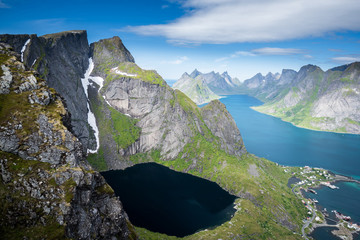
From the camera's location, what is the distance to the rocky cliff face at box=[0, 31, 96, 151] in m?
139

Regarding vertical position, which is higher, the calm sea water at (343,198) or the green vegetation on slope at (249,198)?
the green vegetation on slope at (249,198)

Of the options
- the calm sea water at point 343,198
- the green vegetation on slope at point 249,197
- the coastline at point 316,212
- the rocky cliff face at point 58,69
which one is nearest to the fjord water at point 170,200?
the green vegetation on slope at point 249,197

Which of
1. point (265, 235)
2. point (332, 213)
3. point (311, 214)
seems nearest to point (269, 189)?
point (311, 214)

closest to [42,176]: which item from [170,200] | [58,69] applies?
[170,200]

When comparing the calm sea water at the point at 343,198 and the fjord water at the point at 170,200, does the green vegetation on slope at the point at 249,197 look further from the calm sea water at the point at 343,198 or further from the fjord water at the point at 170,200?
the calm sea water at the point at 343,198

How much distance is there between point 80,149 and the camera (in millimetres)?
56156

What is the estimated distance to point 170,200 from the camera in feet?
457

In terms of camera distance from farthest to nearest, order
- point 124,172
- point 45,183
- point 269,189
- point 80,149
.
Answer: point 124,172
point 269,189
point 80,149
point 45,183

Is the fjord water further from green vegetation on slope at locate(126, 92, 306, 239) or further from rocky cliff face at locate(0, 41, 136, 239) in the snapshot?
rocky cliff face at locate(0, 41, 136, 239)

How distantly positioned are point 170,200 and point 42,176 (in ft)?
346

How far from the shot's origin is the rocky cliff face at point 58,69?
13938 cm

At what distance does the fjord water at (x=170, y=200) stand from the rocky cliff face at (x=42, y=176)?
200ft

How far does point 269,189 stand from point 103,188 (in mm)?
142308

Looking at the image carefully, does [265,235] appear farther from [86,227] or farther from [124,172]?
[124,172]
